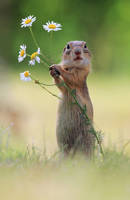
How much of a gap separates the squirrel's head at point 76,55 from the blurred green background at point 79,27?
13702mm

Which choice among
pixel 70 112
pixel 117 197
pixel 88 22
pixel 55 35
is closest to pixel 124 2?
pixel 88 22

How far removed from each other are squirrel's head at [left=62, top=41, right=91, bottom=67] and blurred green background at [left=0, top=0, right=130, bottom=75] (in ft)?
45.0

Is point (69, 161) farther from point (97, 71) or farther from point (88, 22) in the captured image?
point (88, 22)

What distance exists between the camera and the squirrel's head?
4.17 metres

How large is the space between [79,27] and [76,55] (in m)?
16.2

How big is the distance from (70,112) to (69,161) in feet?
2.72

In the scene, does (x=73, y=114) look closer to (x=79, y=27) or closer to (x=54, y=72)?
(x=54, y=72)

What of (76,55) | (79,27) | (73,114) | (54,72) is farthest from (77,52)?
(79,27)

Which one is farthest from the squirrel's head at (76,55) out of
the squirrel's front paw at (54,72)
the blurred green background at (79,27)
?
the blurred green background at (79,27)

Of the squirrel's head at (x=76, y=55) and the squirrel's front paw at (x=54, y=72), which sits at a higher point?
the squirrel's head at (x=76, y=55)

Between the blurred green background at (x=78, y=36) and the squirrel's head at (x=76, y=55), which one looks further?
the blurred green background at (x=78, y=36)

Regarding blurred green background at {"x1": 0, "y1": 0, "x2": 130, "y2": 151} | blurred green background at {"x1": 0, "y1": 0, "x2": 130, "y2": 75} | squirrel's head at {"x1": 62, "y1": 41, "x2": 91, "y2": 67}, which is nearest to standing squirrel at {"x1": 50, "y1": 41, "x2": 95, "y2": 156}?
squirrel's head at {"x1": 62, "y1": 41, "x2": 91, "y2": 67}

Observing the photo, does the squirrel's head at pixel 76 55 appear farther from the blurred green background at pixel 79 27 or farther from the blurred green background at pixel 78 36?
the blurred green background at pixel 79 27

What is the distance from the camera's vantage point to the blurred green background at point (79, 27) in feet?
62.5
